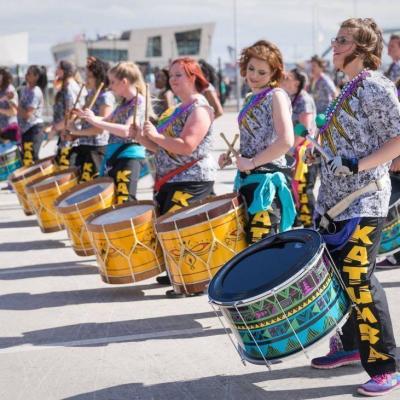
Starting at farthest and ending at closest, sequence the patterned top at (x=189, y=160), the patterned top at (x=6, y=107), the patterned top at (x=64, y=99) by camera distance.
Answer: the patterned top at (x=6, y=107) → the patterned top at (x=64, y=99) → the patterned top at (x=189, y=160)

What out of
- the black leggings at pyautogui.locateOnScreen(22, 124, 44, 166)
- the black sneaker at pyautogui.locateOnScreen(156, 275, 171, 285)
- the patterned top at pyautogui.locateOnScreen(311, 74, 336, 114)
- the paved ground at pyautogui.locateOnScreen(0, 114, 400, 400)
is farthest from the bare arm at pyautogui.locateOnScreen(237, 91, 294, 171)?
the patterned top at pyautogui.locateOnScreen(311, 74, 336, 114)

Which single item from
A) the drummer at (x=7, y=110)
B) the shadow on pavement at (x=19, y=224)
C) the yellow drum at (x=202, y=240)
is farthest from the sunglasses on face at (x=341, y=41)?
the drummer at (x=7, y=110)

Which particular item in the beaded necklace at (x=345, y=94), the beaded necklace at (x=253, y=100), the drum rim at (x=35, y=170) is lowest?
the drum rim at (x=35, y=170)

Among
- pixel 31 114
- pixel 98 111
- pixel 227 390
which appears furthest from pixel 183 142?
pixel 31 114

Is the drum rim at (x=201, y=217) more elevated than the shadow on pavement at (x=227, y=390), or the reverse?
the drum rim at (x=201, y=217)

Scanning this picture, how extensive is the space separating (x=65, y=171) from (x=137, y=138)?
195cm

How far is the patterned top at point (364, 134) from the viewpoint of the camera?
11.8 feet

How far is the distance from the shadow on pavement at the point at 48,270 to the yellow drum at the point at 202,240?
6.59ft

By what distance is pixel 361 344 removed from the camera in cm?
374

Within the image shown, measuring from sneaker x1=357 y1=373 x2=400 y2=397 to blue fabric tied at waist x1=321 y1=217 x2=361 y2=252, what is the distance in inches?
24.2

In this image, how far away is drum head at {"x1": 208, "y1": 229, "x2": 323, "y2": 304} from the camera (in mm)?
3392

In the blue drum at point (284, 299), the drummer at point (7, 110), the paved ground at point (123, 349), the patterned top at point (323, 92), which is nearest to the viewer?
the blue drum at point (284, 299)

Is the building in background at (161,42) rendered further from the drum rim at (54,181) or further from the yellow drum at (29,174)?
the drum rim at (54,181)

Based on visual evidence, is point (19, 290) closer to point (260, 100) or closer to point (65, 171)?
point (65, 171)
